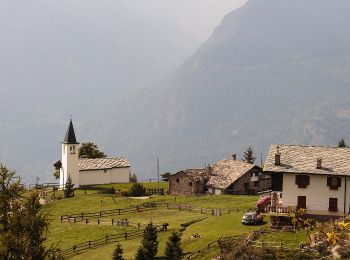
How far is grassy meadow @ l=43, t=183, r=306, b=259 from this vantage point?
5681cm

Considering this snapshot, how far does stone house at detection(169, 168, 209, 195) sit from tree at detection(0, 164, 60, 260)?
63795 mm

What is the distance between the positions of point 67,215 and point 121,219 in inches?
338

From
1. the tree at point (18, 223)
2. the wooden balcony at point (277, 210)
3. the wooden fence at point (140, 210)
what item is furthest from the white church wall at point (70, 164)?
the tree at point (18, 223)

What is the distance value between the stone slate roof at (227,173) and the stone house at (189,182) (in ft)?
4.99

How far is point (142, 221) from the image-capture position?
71.8m

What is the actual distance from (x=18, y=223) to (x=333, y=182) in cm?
2791

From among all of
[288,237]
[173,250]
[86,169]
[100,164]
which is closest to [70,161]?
[86,169]

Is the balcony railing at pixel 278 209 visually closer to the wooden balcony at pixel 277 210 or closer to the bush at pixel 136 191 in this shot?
the wooden balcony at pixel 277 210

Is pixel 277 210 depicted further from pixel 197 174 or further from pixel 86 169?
pixel 86 169

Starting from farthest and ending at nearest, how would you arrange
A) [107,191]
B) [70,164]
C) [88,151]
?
[88,151]
[70,164]
[107,191]

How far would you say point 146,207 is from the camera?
82.2m

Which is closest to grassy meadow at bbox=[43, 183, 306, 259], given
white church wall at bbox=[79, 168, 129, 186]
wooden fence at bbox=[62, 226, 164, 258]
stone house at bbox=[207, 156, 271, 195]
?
wooden fence at bbox=[62, 226, 164, 258]

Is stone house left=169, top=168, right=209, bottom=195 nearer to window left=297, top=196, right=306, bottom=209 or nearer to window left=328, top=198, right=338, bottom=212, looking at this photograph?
window left=297, top=196, right=306, bottom=209

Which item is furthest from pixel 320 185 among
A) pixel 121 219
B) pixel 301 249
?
pixel 121 219
